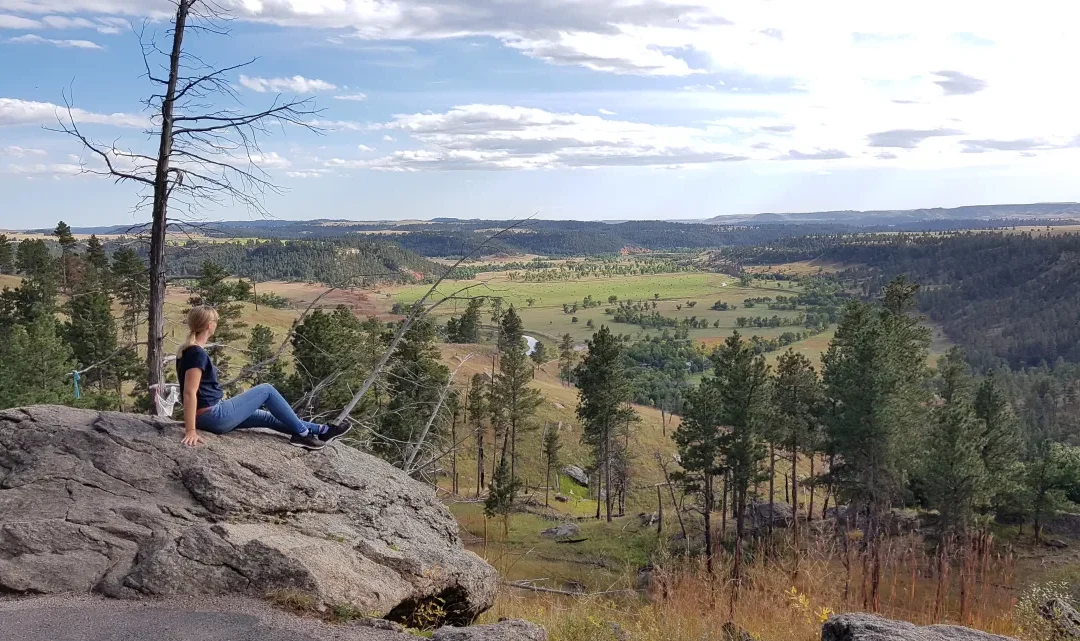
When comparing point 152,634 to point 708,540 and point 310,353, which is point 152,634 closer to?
point 310,353

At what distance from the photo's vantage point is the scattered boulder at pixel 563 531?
43625 millimetres

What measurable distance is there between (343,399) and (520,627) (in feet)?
94.7

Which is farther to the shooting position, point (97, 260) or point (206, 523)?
point (97, 260)

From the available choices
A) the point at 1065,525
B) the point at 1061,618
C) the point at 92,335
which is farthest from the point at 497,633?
the point at 1065,525

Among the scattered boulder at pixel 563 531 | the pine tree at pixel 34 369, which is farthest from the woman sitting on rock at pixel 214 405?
the scattered boulder at pixel 563 531

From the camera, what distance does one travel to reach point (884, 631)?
19.8 ft

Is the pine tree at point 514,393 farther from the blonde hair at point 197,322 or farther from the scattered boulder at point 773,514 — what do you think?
the blonde hair at point 197,322

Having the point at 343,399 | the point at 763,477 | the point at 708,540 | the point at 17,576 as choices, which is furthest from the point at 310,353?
the point at 17,576

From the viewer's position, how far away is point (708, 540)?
3456 centimetres

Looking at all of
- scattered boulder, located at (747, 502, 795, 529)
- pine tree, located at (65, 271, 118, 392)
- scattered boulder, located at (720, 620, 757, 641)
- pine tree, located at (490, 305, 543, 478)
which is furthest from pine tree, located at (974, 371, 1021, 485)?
pine tree, located at (65, 271, 118, 392)

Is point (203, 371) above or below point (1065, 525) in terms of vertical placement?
above

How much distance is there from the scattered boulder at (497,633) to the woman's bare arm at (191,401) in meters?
3.54

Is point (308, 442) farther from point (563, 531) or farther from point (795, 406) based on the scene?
point (795, 406)

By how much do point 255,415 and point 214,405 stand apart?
524mm
